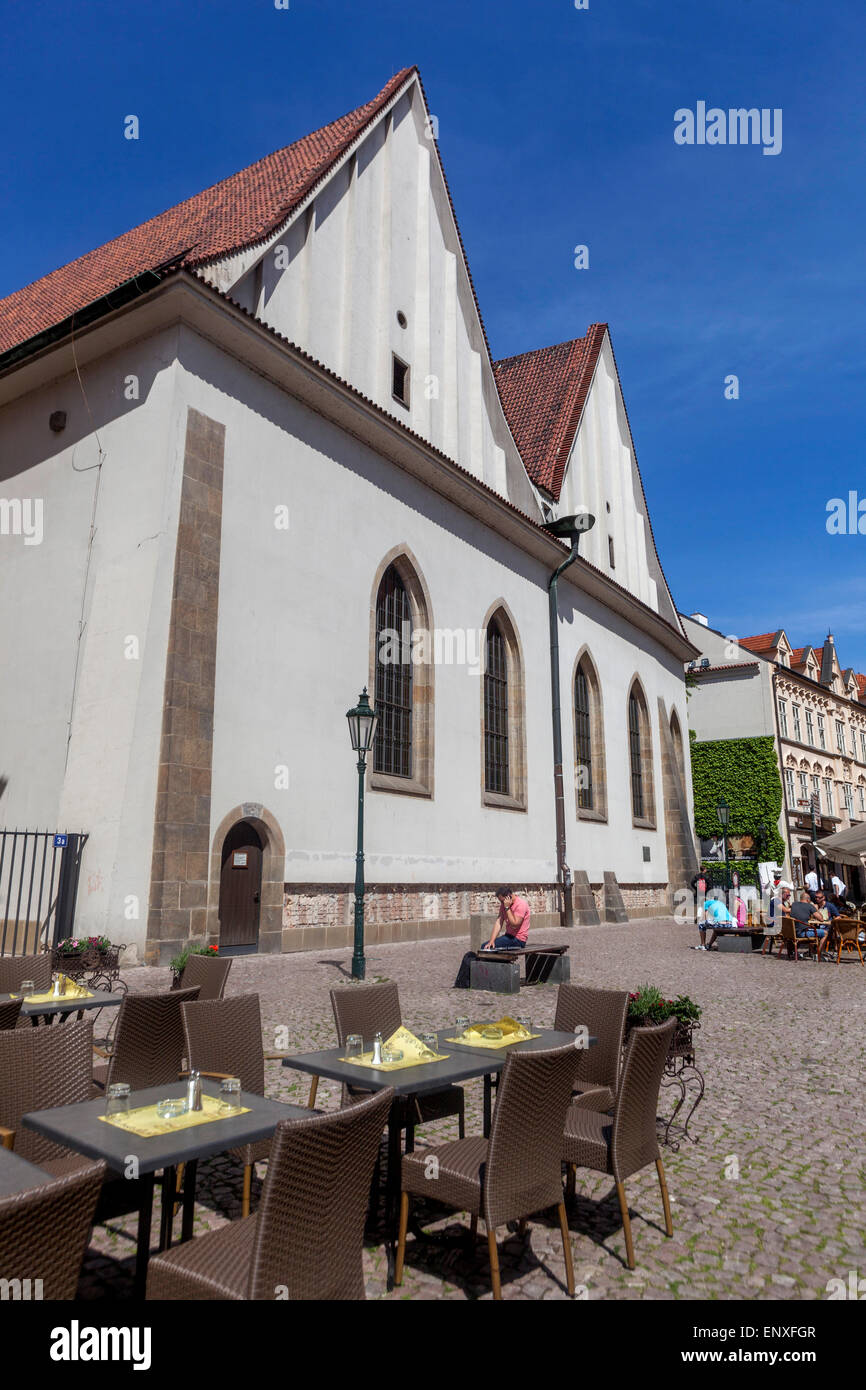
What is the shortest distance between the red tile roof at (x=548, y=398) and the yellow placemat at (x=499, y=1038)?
73.3ft

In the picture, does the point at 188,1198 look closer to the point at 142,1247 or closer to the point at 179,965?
the point at 142,1247

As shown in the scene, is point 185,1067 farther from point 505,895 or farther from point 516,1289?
point 505,895

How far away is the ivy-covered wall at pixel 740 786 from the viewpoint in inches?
1646

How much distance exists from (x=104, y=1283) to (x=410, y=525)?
16.5 meters

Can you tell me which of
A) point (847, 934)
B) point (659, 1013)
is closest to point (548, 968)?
point (659, 1013)

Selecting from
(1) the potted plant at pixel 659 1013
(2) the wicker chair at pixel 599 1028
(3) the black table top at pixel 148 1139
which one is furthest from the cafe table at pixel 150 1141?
(1) the potted plant at pixel 659 1013

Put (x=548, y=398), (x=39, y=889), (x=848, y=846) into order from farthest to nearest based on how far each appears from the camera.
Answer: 1. (x=548, y=398)
2. (x=848, y=846)
3. (x=39, y=889)

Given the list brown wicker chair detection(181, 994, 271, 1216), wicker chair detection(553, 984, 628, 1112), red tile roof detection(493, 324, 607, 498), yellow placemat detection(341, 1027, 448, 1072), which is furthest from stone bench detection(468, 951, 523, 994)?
red tile roof detection(493, 324, 607, 498)

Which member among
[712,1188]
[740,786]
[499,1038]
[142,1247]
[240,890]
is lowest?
[712,1188]

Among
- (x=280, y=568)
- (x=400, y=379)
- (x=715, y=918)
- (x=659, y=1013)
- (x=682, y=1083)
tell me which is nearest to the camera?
(x=659, y=1013)

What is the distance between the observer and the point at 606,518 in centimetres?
2981

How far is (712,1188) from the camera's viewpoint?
461 centimetres

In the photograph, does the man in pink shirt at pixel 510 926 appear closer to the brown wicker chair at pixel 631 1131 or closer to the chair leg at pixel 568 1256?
the brown wicker chair at pixel 631 1131

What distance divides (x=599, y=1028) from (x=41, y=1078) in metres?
3.03
